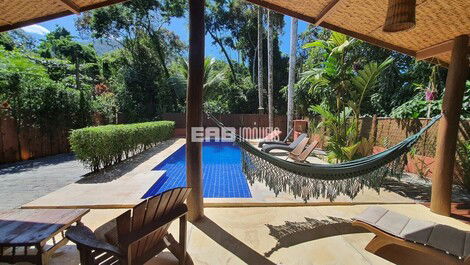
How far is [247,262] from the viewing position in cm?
246

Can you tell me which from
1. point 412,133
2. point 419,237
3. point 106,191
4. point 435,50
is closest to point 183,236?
point 419,237

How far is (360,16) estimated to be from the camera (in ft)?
12.3

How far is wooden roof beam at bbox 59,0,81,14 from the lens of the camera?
3.38 meters

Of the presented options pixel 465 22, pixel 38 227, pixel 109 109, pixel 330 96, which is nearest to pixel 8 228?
pixel 38 227

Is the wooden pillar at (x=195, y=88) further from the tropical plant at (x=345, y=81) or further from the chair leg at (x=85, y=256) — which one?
the tropical plant at (x=345, y=81)

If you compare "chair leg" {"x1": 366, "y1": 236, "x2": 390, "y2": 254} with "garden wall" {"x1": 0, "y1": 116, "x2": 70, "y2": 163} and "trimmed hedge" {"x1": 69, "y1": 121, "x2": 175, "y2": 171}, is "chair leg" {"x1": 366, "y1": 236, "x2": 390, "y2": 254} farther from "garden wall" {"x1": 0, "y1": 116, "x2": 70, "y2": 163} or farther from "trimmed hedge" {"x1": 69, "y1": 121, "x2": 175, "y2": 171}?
"garden wall" {"x1": 0, "y1": 116, "x2": 70, "y2": 163}

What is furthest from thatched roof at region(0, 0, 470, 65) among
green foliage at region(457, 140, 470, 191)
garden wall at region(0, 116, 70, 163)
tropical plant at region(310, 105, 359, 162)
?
garden wall at region(0, 116, 70, 163)

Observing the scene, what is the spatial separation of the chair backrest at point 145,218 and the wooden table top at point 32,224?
2.47 ft

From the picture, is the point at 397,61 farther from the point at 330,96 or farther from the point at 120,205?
the point at 120,205

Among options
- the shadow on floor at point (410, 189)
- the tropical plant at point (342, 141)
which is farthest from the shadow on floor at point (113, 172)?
the shadow on floor at point (410, 189)

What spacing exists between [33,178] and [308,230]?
629cm

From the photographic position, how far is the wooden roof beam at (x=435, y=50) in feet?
12.6

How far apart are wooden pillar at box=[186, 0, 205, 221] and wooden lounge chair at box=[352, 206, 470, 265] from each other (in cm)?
199

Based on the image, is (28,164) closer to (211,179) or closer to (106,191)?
(106,191)
